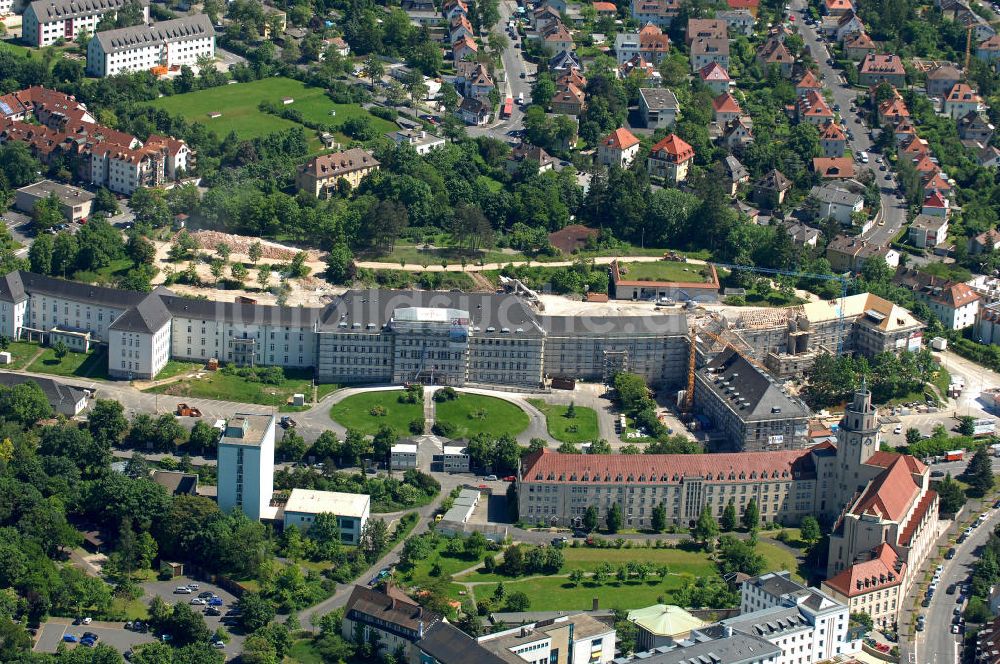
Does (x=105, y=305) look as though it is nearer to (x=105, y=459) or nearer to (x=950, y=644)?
(x=105, y=459)

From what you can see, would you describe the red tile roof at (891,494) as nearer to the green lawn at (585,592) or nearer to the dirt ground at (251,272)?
the green lawn at (585,592)

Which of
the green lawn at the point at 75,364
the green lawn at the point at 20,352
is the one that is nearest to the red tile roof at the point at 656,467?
the green lawn at the point at 75,364

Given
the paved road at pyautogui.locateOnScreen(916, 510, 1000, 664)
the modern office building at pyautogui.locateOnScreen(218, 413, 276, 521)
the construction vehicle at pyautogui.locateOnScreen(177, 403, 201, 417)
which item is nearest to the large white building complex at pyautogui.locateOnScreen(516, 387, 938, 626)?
the paved road at pyautogui.locateOnScreen(916, 510, 1000, 664)

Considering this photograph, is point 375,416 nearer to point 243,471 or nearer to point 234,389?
point 234,389

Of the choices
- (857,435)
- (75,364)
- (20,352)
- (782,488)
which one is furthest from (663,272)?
(20,352)

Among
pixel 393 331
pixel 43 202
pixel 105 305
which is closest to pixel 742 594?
pixel 393 331

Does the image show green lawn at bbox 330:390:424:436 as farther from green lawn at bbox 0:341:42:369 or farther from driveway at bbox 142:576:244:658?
green lawn at bbox 0:341:42:369
